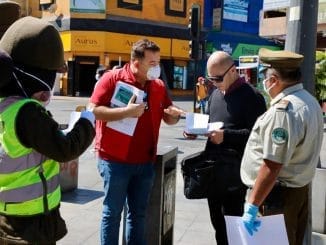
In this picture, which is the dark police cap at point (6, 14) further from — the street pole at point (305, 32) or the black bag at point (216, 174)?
the street pole at point (305, 32)

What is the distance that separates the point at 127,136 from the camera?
3730 millimetres

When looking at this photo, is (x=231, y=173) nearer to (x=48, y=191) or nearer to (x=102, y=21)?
(x=48, y=191)

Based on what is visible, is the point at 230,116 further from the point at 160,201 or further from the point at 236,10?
the point at 236,10

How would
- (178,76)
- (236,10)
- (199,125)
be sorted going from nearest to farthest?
(199,125), (178,76), (236,10)

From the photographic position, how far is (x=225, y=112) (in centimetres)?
384

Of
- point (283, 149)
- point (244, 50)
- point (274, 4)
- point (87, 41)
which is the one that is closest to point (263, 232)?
point (283, 149)

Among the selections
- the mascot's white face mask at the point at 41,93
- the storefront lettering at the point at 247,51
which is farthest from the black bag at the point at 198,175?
the storefront lettering at the point at 247,51

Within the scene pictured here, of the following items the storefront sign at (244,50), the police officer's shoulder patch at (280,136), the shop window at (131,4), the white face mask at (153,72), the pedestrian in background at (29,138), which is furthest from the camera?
the storefront sign at (244,50)

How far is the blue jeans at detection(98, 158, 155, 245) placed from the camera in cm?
369

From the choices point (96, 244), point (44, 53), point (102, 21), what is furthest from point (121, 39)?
point (44, 53)

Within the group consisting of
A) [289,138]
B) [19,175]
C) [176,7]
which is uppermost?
[176,7]

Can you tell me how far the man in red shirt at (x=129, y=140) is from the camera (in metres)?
3.69

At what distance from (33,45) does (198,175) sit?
1.90m

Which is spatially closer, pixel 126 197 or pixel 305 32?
pixel 126 197
